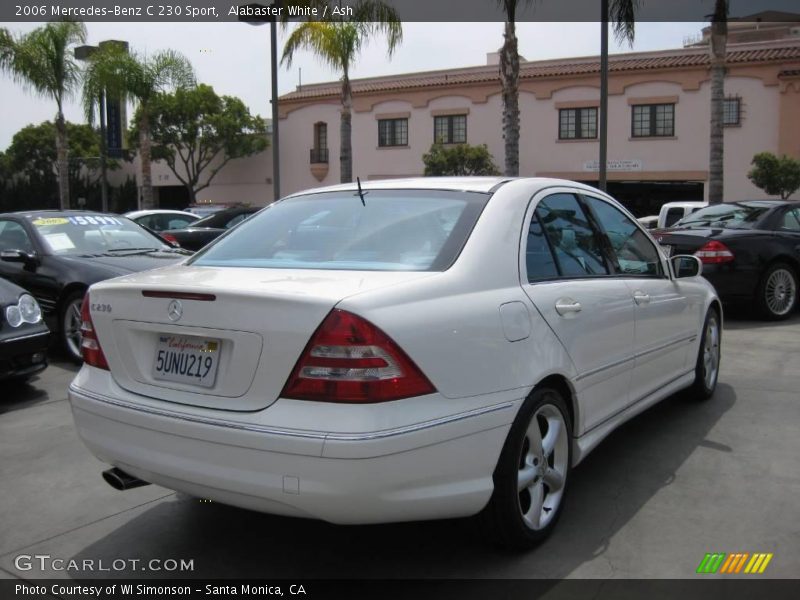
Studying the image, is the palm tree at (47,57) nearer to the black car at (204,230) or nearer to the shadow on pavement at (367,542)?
the black car at (204,230)

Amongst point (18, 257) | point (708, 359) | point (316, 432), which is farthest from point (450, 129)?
point (316, 432)

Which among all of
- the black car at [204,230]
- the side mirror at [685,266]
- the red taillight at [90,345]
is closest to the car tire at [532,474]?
the red taillight at [90,345]

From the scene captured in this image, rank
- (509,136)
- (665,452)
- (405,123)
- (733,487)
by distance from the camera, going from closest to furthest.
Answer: (733,487)
(665,452)
(509,136)
(405,123)

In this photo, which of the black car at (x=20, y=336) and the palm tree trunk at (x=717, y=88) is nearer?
the black car at (x=20, y=336)

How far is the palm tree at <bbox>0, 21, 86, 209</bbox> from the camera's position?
2536 centimetres

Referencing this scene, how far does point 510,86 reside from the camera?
1747cm

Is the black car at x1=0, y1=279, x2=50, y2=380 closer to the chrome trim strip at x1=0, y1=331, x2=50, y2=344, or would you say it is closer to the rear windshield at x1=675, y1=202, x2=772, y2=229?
the chrome trim strip at x1=0, y1=331, x2=50, y2=344

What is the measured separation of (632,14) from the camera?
15.4 meters

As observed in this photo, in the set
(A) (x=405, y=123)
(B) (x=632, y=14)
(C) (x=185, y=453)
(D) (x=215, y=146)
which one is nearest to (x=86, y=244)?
(C) (x=185, y=453)

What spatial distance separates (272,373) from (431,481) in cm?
68

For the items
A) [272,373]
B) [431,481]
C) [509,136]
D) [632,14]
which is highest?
[632,14]

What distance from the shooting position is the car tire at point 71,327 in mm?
7148

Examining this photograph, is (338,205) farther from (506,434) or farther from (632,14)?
(632,14)

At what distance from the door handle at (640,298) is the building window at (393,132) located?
3237 cm
